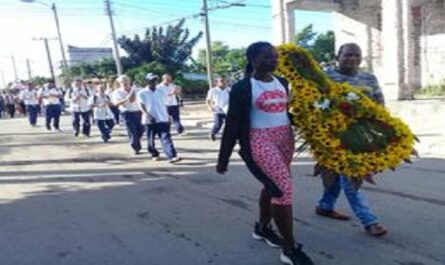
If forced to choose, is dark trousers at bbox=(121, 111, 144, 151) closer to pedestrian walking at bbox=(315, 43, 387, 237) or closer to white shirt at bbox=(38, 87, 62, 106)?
pedestrian walking at bbox=(315, 43, 387, 237)

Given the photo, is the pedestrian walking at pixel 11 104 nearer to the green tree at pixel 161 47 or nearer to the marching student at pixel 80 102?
the green tree at pixel 161 47

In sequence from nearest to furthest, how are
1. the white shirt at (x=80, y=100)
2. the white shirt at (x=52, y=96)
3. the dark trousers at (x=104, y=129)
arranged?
the dark trousers at (x=104, y=129)
the white shirt at (x=80, y=100)
the white shirt at (x=52, y=96)

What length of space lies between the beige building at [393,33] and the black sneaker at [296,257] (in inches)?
489

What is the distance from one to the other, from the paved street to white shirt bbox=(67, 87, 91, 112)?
16.8 feet

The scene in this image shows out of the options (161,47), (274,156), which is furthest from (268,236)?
(161,47)

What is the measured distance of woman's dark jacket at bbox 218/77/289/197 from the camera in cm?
407

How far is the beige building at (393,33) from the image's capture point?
15461 millimetres

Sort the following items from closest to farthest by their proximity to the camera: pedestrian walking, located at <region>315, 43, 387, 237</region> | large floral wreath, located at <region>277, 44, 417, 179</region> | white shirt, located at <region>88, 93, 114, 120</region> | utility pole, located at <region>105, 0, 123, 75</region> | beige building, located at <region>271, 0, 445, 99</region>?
1. large floral wreath, located at <region>277, 44, 417, 179</region>
2. pedestrian walking, located at <region>315, 43, 387, 237</region>
3. white shirt, located at <region>88, 93, 114, 120</region>
4. beige building, located at <region>271, 0, 445, 99</region>
5. utility pole, located at <region>105, 0, 123, 75</region>

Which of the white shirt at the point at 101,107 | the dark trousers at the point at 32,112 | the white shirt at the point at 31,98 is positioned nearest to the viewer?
the white shirt at the point at 101,107

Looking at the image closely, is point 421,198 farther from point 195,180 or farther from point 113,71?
point 113,71

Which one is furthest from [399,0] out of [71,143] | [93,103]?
[71,143]

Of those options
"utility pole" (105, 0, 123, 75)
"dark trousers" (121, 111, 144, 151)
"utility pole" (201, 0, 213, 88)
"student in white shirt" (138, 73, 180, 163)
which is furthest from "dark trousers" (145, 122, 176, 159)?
"utility pole" (105, 0, 123, 75)

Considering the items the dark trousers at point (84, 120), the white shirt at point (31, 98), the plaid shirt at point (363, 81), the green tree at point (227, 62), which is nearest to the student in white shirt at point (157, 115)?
the plaid shirt at point (363, 81)

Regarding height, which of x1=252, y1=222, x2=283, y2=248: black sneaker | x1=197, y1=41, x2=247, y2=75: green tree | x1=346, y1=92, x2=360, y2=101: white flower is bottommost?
x1=252, y1=222, x2=283, y2=248: black sneaker
